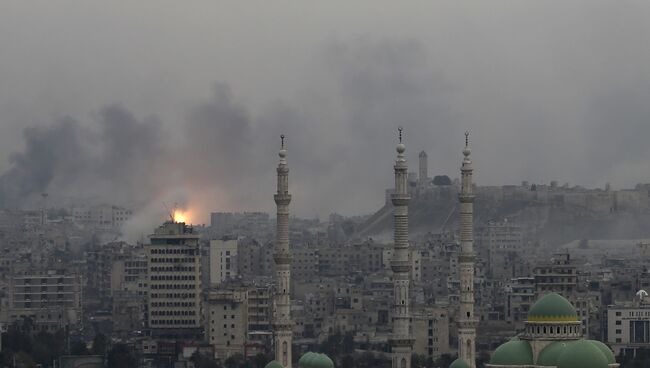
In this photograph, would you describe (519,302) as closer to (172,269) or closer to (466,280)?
(172,269)

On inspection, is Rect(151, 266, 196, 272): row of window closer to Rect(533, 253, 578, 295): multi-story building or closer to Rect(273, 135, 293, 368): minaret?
Rect(533, 253, 578, 295): multi-story building

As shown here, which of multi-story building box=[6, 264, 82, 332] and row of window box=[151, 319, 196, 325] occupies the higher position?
multi-story building box=[6, 264, 82, 332]

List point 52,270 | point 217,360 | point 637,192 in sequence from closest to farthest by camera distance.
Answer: point 217,360
point 52,270
point 637,192

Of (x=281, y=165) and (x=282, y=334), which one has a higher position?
(x=281, y=165)

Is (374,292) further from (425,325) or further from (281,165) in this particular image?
(281,165)

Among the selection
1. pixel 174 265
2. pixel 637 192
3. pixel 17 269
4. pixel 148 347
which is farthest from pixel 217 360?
pixel 637 192

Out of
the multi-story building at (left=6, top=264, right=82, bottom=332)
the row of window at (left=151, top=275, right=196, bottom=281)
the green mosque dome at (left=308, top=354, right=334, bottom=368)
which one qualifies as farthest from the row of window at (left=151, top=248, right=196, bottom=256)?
the green mosque dome at (left=308, top=354, right=334, bottom=368)

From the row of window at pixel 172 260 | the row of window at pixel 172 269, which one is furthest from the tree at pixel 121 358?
the row of window at pixel 172 260
